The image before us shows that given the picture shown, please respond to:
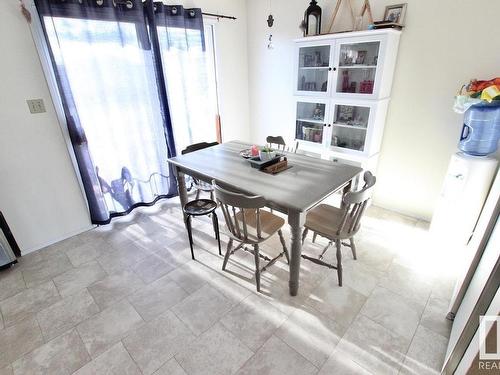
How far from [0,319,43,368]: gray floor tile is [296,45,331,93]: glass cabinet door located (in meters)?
3.20

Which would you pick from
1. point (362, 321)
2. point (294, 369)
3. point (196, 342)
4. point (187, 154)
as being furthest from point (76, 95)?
point (362, 321)

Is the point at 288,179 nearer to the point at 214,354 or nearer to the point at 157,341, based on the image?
the point at 214,354

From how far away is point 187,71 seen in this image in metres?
3.01

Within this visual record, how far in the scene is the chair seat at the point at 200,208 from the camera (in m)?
2.09

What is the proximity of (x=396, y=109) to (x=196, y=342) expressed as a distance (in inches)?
108

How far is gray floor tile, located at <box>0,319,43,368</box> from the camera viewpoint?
154 cm

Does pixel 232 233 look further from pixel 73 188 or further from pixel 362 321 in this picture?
pixel 73 188

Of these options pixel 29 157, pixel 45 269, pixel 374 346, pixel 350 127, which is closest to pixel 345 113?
pixel 350 127

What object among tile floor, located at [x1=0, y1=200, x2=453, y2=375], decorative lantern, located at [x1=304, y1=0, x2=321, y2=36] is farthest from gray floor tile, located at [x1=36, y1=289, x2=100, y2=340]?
decorative lantern, located at [x1=304, y1=0, x2=321, y2=36]

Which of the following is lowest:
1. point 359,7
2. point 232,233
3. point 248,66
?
point 232,233

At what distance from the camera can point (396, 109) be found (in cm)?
264

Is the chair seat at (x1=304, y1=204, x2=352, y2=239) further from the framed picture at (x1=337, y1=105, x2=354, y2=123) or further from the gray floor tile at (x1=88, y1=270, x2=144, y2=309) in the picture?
the gray floor tile at (x1=88, y1=270, x2=144, y2=309)

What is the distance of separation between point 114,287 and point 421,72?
327 centimetres

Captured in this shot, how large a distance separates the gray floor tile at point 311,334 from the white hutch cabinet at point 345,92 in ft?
5.67
